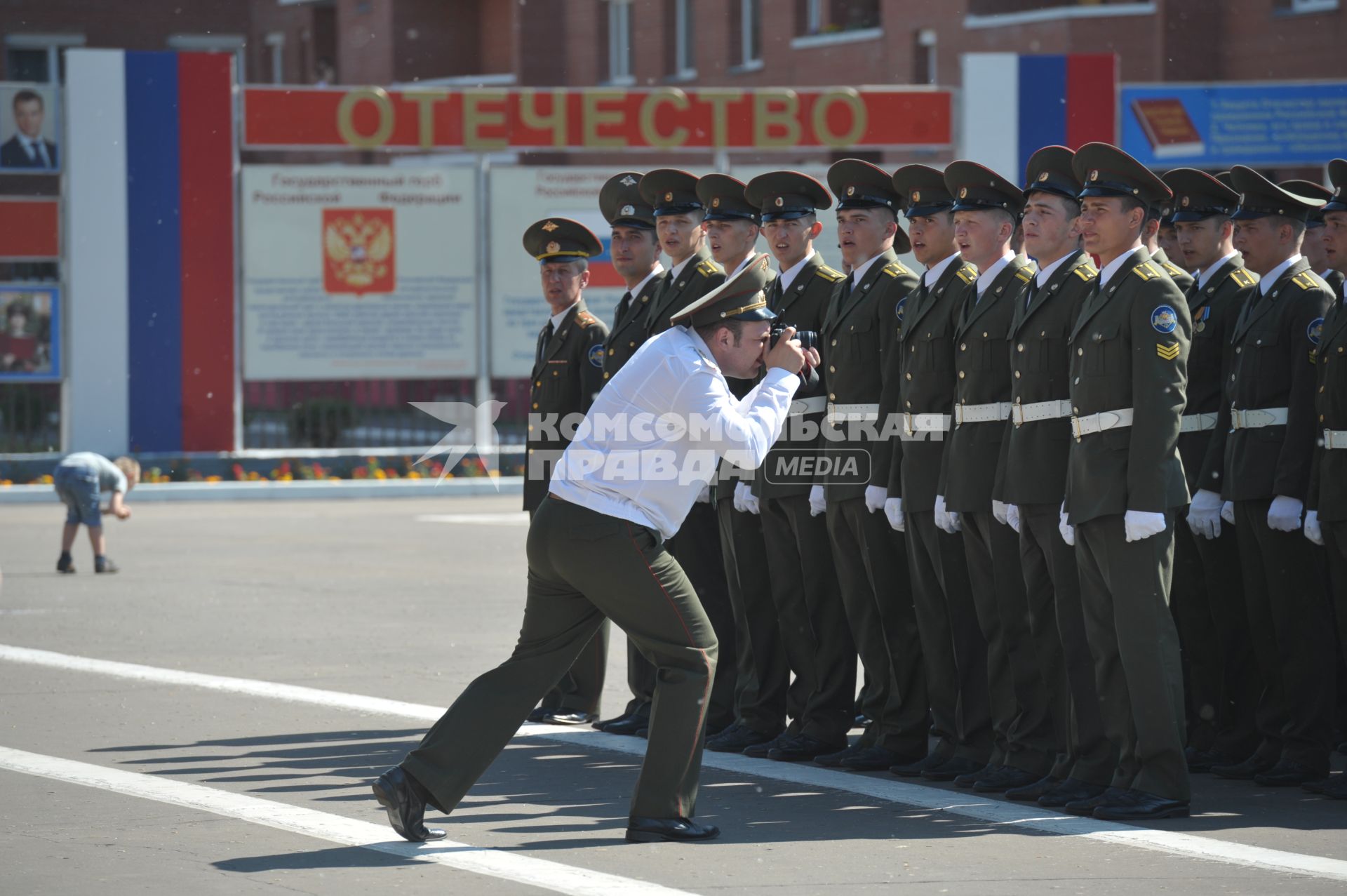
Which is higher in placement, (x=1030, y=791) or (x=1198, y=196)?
(x=1198, y=196)

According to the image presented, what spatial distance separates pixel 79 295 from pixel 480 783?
18189 mm

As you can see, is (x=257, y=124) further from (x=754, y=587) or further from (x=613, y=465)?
(x=613, y=465)

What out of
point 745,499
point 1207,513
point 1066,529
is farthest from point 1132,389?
Answer: point 745,499

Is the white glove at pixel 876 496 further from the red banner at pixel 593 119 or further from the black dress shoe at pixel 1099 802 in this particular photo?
the red banner at pixel 593 119

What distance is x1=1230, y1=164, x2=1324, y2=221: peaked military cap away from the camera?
8188mm

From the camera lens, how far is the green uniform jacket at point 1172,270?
7.44 metres

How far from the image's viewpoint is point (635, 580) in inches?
259

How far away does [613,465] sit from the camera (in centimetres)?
663

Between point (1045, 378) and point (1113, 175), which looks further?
point (1045, 378)

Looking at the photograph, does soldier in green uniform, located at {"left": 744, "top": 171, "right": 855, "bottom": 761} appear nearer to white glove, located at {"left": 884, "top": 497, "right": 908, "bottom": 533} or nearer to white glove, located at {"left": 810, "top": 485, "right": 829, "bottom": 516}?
white glove, located at {"left": 810, "top": 485, "right": 829, "bottom": 516}

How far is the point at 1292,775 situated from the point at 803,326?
289 centimetres

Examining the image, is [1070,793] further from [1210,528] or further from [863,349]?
[863,349]

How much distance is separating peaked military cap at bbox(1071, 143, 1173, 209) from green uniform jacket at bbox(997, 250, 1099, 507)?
1.11 ft

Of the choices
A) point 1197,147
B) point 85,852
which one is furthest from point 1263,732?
point 1197,147
